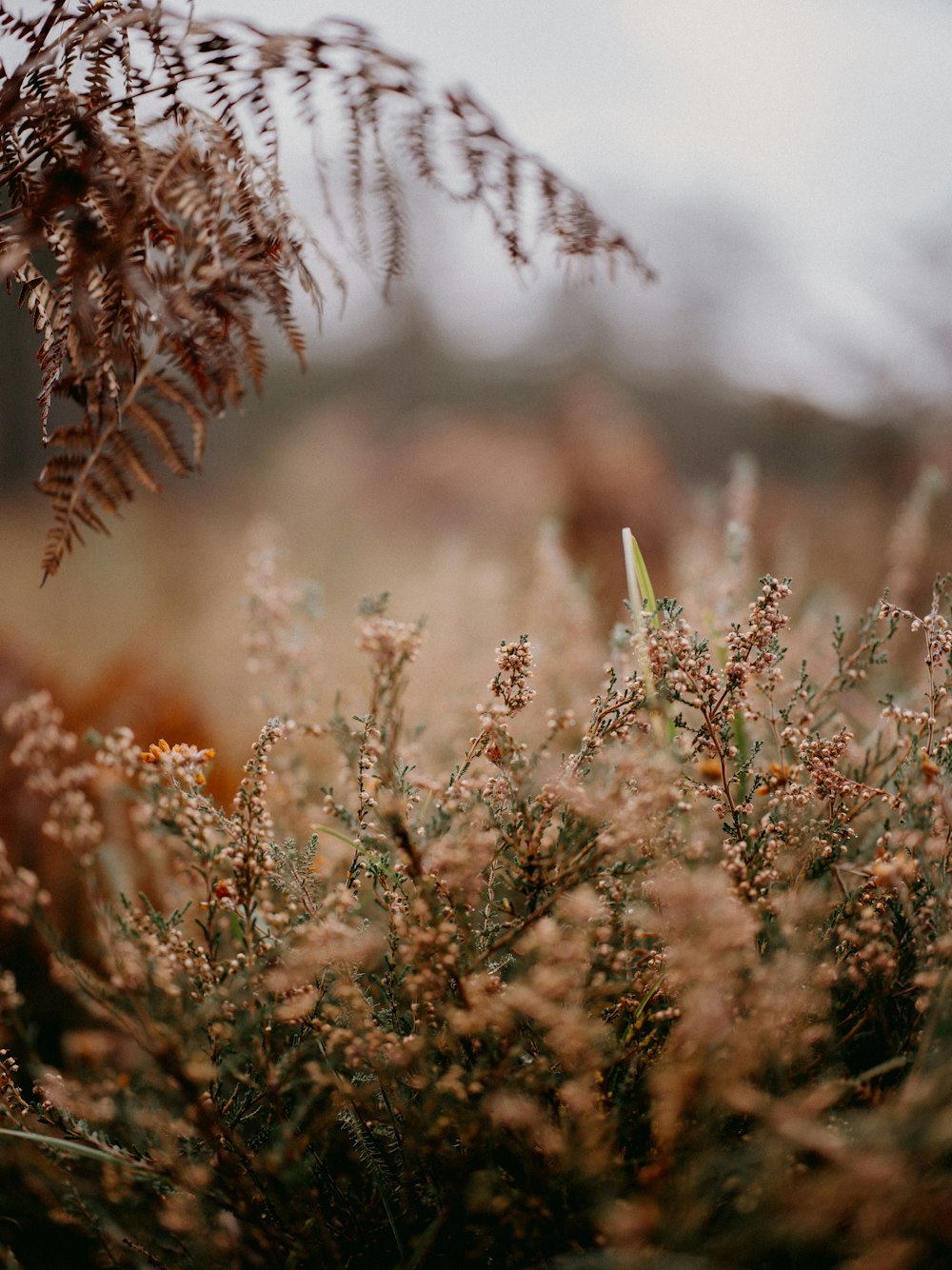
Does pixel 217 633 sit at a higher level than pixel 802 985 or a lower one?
lower

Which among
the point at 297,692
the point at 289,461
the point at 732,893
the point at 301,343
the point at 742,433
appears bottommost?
the point at 289,461

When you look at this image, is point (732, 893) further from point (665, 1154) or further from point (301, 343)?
point (301, 343)

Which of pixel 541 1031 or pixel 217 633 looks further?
pixel 217 633

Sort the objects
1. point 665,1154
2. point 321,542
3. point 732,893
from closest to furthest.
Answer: point 665,1154
point 732,893
point 321,542

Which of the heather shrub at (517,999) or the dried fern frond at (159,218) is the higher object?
the dried fern frond at (159,218)

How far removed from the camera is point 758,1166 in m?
0.57

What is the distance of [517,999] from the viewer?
549 millimetres

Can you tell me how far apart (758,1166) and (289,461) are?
5.97 m

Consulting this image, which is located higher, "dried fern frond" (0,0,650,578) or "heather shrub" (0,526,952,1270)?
"dried fern frond" (0,0,650,578)

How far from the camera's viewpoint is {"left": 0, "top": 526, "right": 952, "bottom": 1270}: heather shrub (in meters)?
0.57

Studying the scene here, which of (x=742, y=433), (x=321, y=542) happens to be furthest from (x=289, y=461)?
(x=742, y=433)

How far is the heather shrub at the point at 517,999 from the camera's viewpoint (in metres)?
0.57

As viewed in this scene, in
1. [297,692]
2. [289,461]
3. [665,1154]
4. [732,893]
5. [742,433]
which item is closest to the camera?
[665,1154]

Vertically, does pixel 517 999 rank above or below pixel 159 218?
below
